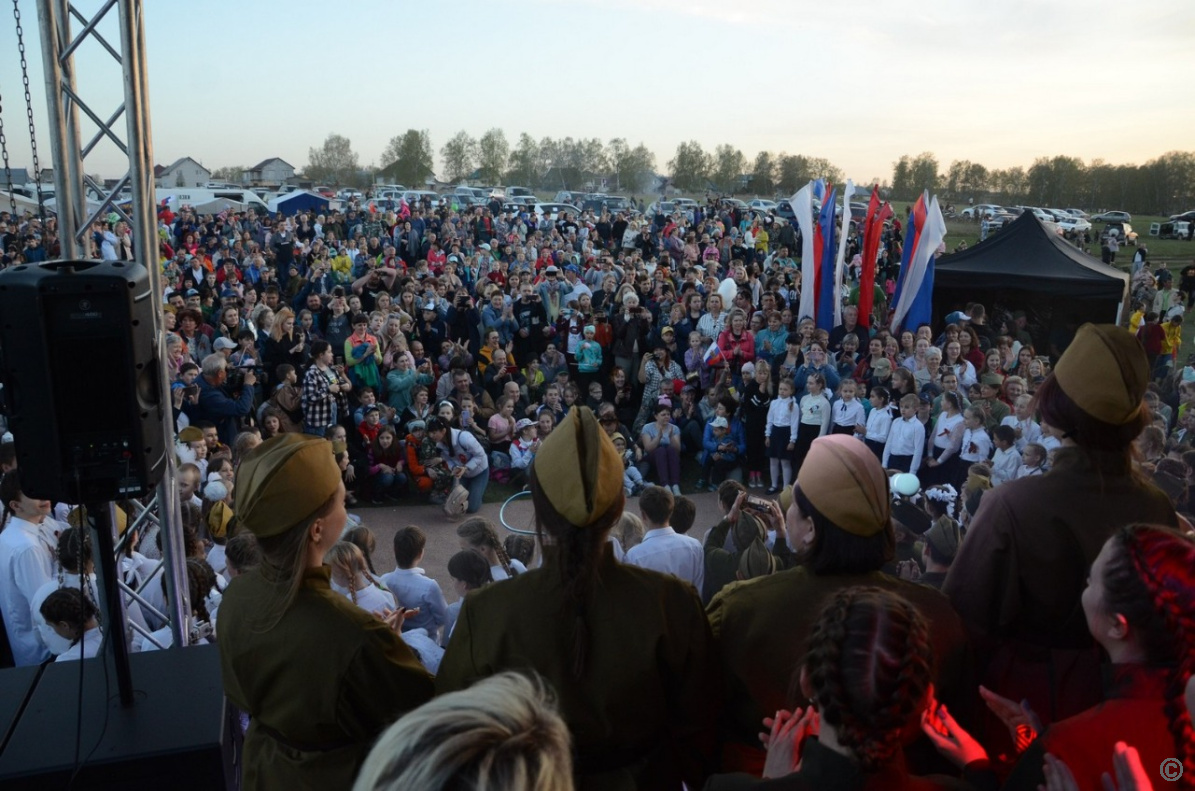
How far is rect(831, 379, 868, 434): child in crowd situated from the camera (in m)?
8.30

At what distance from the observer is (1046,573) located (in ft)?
7.24

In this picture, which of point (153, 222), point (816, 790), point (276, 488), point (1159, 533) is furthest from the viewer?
point (153, 222)

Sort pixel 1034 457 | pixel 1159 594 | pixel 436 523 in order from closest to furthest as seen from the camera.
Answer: pixel 1159 594, pixel 1034 457, pixel 436 523

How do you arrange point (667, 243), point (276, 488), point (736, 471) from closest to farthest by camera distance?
point (276, 488)
point (736, 471)
point (667, 243)

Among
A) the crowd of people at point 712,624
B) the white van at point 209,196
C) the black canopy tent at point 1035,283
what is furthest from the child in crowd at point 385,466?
the white van at point 209,196

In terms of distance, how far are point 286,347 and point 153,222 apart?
590cm

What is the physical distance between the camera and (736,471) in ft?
29.0

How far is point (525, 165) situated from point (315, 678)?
269 feet

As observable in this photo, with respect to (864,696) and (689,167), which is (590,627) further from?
(689,167)

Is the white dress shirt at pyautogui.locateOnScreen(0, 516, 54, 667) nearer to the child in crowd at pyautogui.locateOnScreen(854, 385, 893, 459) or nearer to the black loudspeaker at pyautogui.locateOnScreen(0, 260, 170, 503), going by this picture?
the black loudspeaker at pyautogui.locateOnScreen(0, 260, 170, 503)

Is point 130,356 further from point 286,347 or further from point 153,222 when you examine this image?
point 286,347

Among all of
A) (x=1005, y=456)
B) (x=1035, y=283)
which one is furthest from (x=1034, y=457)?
(x=1035, y=283)

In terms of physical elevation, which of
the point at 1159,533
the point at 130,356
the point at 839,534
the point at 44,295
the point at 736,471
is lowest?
the point at 736,471

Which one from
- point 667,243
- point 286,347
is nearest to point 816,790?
point 286,347
